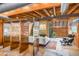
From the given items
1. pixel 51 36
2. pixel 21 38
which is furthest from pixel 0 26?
pixel 51 36

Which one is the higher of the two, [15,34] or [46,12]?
[46,12]

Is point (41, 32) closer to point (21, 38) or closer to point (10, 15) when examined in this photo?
point (21, 38)

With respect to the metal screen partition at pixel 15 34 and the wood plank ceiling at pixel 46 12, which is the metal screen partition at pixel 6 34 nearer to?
the metal screen partition at pixel 15 34

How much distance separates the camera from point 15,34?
242cm

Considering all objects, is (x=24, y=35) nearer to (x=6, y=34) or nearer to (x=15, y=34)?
(x=15, y=34)

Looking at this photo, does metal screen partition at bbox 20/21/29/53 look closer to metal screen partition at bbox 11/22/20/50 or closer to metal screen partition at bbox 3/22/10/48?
metal screen partition at bbox 11/22/20/50

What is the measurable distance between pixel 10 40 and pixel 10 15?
410 mm

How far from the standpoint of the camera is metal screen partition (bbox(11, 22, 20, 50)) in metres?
2.40

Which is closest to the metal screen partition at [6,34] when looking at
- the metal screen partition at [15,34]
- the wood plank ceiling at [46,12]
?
the metal screen partition at [15,34]

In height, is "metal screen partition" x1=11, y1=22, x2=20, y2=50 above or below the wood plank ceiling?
below

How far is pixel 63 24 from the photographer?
2361 mm

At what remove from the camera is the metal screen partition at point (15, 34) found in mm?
2403

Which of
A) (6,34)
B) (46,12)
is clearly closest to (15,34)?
(6,34)

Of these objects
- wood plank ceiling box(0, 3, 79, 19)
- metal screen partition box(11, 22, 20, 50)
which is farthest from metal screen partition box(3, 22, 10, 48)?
wood plank ceiling box(0, 3, 79, 19)
